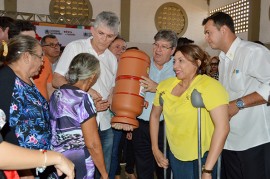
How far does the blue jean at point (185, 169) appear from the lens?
2.02 m

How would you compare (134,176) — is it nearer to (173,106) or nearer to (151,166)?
(151,166)

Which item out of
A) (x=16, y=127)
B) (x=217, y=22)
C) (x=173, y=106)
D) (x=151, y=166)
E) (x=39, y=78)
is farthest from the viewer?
(x=151, y=166)

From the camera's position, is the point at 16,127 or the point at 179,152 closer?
the point at 16,127

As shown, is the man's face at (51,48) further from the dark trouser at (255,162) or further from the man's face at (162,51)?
the dark trouser at (255,162)

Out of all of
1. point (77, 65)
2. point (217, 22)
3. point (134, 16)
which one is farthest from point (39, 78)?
point (134, 16)

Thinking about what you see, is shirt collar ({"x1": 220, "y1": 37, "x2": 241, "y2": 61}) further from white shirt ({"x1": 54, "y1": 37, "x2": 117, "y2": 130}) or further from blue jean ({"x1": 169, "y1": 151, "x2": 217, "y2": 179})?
white shirt ({"x1": 54, "y1": 37, "x2": 117, "y2": 130})

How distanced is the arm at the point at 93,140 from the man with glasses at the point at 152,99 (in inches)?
29.3

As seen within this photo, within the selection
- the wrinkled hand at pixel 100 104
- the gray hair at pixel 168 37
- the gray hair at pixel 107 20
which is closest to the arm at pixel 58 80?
the wrinkled hand at pixel 100 104

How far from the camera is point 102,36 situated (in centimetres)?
250

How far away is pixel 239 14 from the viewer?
10.5 m

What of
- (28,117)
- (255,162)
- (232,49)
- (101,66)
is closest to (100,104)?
(101,66)

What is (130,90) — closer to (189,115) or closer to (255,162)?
(189,115)

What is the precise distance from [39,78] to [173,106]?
1.20 meters

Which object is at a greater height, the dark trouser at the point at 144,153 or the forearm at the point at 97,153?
the forearm at the point at 97,153
